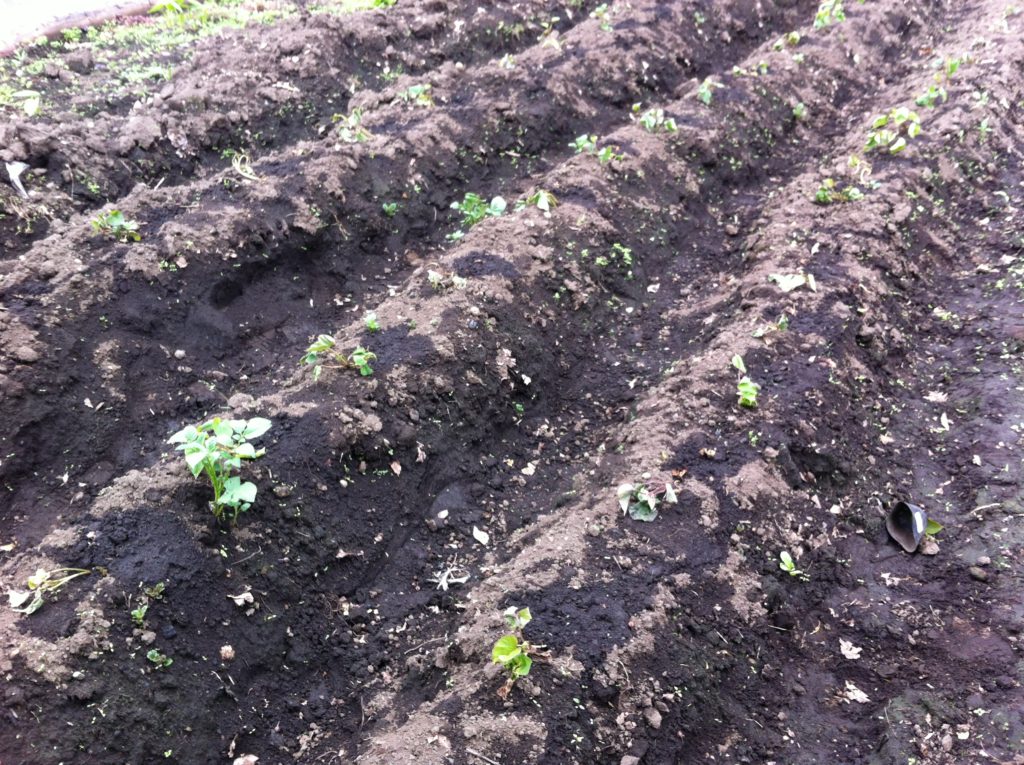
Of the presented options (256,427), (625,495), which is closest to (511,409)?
(625,495)

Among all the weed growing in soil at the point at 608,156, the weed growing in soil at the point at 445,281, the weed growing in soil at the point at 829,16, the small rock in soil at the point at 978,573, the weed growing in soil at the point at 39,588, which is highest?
the weed growing in soil at the point at 829,16

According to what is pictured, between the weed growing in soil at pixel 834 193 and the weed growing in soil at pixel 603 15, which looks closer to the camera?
the weed growing in soil at pixel 834 193

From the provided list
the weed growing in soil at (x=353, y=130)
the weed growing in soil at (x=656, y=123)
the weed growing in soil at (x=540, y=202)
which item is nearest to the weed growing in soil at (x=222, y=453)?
the weed growing in soil at (x=540, y=202)

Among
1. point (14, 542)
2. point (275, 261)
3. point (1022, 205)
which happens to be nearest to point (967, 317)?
point (1022, 205)

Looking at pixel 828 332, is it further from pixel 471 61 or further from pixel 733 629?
pixel 471 61

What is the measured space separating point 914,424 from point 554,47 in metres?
5.18

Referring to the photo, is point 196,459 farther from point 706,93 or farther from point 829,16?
point 829,16

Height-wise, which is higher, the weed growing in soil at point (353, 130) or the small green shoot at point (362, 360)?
the weed growing in soil at point (353, 130)

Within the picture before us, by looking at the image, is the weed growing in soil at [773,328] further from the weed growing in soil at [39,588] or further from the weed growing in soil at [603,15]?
the weed growing in soil at [603,15]

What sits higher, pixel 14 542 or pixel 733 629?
pixel 14 542

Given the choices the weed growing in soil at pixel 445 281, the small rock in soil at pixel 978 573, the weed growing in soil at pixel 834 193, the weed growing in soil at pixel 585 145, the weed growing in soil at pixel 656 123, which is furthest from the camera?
the weed growing in soil at pixel 656 123

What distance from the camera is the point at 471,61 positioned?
7.41 meters

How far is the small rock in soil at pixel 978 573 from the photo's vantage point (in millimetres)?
3350

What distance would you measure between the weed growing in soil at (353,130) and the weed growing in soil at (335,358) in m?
2.39
